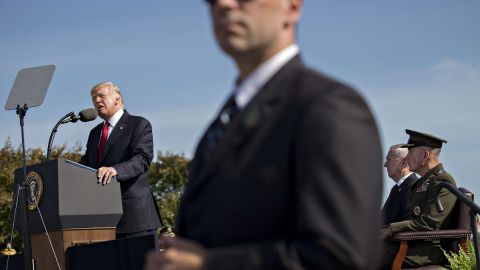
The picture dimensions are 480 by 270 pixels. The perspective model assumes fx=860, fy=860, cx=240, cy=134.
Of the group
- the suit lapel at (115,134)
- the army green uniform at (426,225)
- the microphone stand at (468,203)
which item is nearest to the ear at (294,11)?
the microphone stand at (468,203)

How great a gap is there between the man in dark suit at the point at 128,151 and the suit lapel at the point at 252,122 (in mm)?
5727

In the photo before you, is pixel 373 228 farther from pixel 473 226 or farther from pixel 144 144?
pixel 144 144

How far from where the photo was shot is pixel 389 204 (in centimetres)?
→ 960

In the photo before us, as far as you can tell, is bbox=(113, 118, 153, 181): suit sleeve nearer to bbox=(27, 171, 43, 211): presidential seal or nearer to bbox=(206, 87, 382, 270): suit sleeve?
bbox=(27, 171, 43, 211): presidential seal

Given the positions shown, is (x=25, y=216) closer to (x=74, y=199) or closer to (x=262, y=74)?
(x=74, y=199)

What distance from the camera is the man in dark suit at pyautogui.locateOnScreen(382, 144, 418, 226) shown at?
30.6ft

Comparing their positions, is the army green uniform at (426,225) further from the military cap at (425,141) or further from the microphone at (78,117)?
the microphone at (78,117)

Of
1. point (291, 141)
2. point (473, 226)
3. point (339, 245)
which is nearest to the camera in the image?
point (339, 245)

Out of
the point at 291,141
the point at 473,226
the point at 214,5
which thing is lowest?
the point at 473,226

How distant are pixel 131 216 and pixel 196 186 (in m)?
5.89

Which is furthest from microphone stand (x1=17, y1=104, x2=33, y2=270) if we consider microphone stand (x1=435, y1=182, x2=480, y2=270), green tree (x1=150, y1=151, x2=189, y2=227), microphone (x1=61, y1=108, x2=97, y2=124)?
green tree (x1=150, y1=151, x2=189, y2=227)

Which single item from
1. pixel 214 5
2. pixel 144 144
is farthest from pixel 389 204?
pixel 214 5

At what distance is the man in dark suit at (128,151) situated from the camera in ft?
24.8

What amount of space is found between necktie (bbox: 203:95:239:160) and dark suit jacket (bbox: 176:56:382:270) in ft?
0.16
